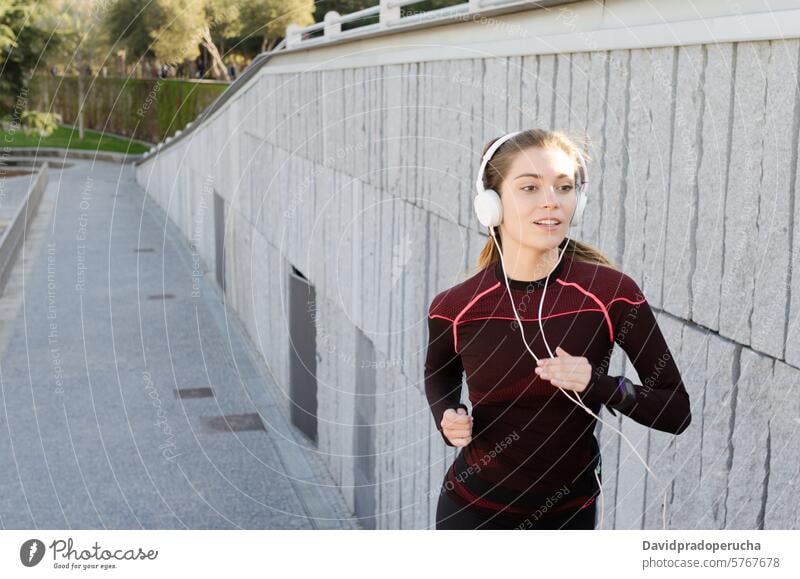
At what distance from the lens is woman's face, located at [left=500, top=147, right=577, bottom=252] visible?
9.31 ft

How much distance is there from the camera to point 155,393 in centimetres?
1159

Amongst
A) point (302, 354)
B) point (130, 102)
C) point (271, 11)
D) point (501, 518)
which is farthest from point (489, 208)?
point (130, 102)

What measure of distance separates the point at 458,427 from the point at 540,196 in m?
0.55

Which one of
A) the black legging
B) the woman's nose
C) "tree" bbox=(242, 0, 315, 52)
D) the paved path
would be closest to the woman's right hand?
the black legging

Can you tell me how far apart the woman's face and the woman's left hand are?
0.34 metres

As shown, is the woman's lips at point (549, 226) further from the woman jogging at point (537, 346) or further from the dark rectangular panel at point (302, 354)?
the dark rectangular panel at point (302, 354)

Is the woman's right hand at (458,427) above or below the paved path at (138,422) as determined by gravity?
above

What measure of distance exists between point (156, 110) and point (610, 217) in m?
37.7

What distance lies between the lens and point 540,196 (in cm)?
287

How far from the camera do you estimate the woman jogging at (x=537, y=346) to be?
277 centimetres

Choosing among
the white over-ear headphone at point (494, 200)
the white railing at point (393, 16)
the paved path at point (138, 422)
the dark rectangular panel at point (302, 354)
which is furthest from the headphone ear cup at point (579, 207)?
the dark rectangular panel at point (302, 354)

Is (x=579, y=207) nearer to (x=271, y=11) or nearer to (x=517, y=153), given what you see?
(x=517, y=153)

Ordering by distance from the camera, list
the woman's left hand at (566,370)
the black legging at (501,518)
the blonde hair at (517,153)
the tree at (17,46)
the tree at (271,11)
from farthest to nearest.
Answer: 1. the tree at (17,46)
2. the tree at (271,11)
3. the black legging at (501,518)
4. the blonde hair at (517,153)
5. the woman's left hand at (566,370)

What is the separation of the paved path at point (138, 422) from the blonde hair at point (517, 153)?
5.74 meters
